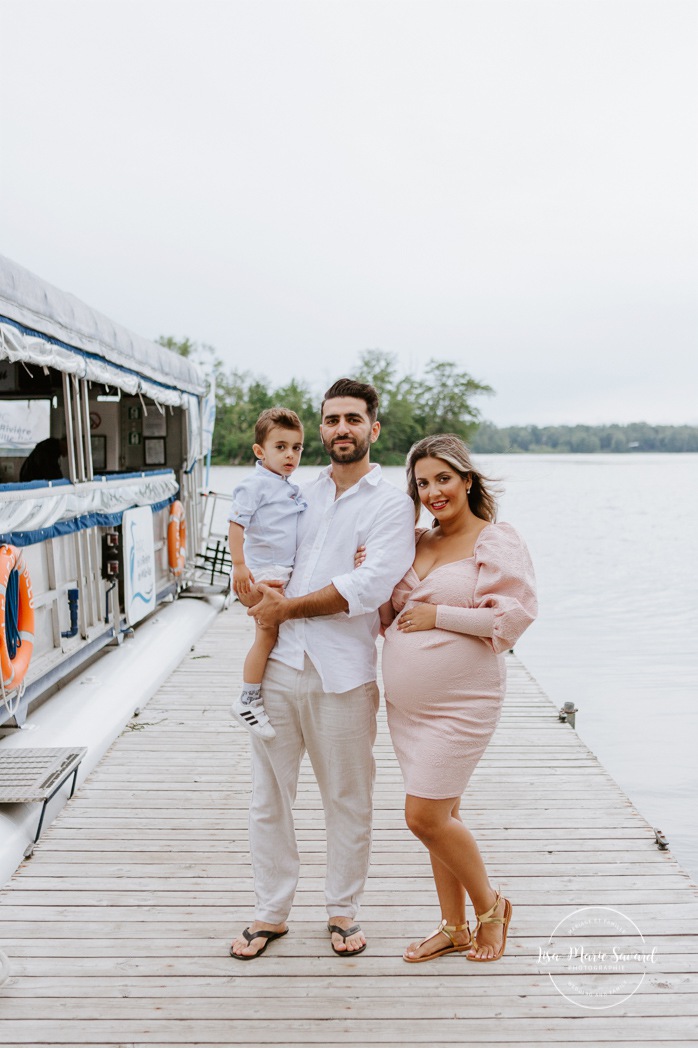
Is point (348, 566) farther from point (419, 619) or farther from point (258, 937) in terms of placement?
point (258, 937)

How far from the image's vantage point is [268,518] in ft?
9.19

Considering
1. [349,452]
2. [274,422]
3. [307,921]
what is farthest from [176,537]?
[349,452]

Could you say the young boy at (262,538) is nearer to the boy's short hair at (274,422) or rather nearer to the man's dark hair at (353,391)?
the boy's short hair at (274,422)

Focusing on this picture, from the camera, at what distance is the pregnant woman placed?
8.25 ft

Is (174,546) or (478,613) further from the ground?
(478,613)

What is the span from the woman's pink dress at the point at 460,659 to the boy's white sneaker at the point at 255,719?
17.3 inches

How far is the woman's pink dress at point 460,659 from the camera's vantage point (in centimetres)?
250

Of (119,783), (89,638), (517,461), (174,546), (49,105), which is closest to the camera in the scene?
(119,783)

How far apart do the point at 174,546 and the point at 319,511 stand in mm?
6751

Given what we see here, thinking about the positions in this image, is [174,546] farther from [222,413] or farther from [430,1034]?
[222,413]

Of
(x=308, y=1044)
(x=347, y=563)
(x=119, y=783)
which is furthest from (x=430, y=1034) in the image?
(x=119, y=783)

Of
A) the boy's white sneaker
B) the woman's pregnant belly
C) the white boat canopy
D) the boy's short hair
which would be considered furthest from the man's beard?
the white boat canopy

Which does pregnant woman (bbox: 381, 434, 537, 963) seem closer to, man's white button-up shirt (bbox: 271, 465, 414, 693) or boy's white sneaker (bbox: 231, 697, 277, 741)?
man's white button-up shirt (bbox: 271, 465, 414, 693)

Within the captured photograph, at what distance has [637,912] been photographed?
3.10 m
